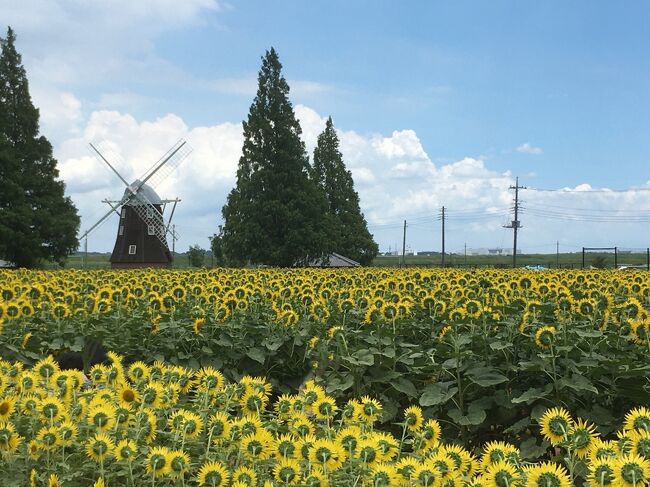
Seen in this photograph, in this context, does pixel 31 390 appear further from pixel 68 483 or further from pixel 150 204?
pixel 150 204

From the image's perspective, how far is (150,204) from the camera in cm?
4928

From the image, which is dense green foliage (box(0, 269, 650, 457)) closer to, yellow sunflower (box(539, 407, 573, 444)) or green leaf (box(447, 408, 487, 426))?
green leaf (box(447, 408, 487, 426))

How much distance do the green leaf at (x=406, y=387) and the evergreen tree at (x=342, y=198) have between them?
43695mm

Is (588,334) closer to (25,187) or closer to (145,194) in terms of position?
(25,187)

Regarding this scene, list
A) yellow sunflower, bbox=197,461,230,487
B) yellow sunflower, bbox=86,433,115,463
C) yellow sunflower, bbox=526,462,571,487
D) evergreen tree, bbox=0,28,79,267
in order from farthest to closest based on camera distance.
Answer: evergreen tree, bbox=0,28,79,267, yellow sunflower, bbox=86,433,115,463, yellow sunflower, bbox=197,461,230,487, yellow sunflower, bbox=526,462,571,487

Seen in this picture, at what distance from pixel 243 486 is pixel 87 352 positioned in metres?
5.04

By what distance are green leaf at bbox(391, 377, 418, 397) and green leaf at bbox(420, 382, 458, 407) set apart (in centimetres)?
13

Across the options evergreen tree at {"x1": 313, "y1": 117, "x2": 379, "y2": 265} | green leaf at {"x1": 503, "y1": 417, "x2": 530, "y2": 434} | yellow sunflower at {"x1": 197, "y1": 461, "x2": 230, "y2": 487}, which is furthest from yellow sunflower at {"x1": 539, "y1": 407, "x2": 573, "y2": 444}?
evergreen tree at {"x1": 313, "y1": 117, "x2": 379, "y2": 265}

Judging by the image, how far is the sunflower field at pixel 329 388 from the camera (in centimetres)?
257

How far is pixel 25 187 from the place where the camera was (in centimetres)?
3659

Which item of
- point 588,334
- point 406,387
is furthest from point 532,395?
point 406,387

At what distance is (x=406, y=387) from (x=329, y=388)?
63 centimetres

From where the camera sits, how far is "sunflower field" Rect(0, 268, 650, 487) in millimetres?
2568

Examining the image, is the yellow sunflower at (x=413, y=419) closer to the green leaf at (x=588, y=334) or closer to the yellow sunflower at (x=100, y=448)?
the yellow sunflower at (x=100, y=448)
